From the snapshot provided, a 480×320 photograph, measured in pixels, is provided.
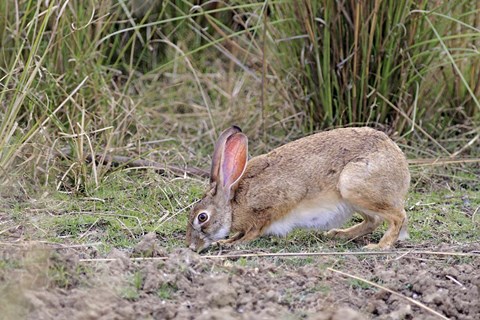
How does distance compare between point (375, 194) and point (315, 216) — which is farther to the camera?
point (315, 216)

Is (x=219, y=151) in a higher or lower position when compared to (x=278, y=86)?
higher

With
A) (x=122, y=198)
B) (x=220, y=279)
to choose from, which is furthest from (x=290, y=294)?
(x=122, y=198)

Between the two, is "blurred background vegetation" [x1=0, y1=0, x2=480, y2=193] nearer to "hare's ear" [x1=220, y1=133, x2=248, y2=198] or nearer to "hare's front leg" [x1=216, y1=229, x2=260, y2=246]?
"hare's ear" [x1=220, y1=133, x2=248, y2=198]

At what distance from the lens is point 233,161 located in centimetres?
545

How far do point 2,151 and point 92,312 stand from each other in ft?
7.22

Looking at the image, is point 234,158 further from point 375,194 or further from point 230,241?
point 375,194

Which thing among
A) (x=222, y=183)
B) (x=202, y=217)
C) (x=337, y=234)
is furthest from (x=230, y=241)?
(x=337, y=234)

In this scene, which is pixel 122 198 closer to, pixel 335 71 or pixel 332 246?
pixel 332 246

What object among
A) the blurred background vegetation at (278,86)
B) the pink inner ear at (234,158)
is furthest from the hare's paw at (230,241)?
the blurred background vegetation at (278,86)

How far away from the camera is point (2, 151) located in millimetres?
5562

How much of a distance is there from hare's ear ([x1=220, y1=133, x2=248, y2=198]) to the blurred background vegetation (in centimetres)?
94

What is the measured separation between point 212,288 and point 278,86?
134 inches

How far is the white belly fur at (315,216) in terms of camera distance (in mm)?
5297

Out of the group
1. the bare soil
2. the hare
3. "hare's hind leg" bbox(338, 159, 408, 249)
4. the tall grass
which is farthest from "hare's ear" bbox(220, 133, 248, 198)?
the tall grass
